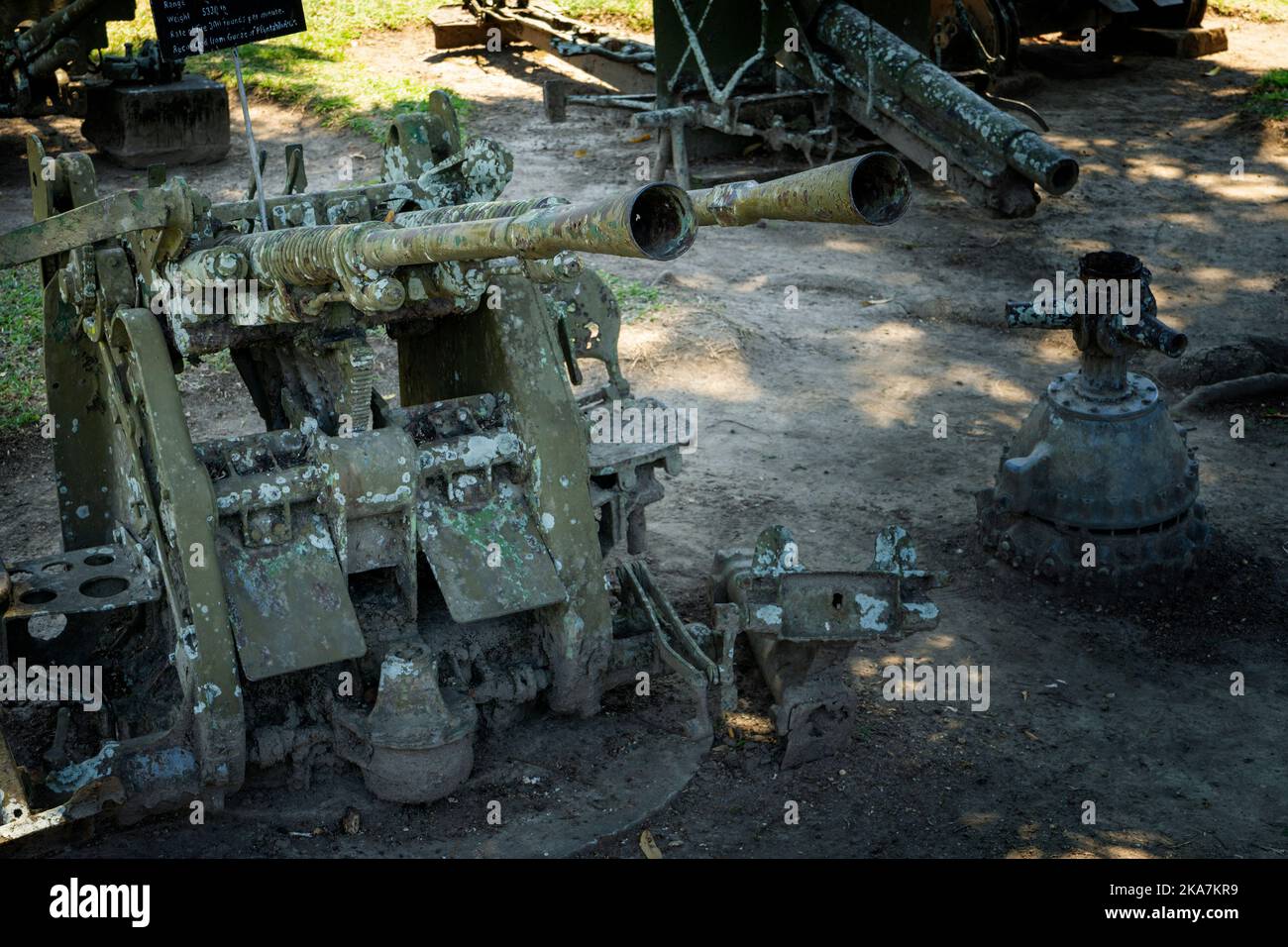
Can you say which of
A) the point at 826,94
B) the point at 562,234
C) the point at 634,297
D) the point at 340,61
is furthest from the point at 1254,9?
the point at 562,234

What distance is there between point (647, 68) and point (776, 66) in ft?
4.61

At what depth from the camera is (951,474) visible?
7.48 m

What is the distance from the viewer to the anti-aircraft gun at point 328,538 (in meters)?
4.83

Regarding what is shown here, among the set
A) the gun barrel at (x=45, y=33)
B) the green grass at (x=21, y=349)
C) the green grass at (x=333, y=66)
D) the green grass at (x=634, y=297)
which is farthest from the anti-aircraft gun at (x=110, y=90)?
the green grass at (x=634, y=297)

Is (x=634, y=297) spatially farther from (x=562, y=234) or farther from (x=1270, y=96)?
(x=1270, y=96)

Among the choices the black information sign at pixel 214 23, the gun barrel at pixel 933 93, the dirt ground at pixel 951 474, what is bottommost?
the dirt ground at pixel 951 474

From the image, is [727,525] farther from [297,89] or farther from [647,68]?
[297,89]

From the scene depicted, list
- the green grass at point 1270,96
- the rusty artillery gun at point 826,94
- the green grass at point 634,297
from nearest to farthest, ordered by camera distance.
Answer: the green grass at point 634,297
the rusty artillery gun at point 826,94
the green grass at point 1270,96

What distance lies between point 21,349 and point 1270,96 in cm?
961

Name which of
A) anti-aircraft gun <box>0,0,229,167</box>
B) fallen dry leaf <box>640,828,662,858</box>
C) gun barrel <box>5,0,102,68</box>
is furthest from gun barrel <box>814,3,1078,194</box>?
fallen dry leaf <box>640,828,662,858</box>

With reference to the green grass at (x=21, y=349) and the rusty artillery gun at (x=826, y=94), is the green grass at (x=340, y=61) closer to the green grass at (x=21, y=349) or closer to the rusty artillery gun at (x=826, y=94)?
the rusty artillery gun at (x=826, y=94)

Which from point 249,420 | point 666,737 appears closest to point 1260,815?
point 666,737

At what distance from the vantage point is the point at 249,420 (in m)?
8.04

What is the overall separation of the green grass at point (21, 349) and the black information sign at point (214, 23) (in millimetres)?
2723
